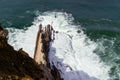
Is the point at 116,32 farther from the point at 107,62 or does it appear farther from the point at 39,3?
the point at 39,3

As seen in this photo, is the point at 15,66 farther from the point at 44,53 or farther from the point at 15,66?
the point at 44,53

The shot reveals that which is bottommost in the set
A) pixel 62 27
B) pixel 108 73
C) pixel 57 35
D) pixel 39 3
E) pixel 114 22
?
pixel 108 73

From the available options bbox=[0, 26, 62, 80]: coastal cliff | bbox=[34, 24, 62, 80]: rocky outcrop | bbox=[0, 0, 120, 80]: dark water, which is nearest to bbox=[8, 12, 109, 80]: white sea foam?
bbox=[0, 0, 120, 80]: dark water

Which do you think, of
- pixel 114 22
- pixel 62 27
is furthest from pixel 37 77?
pixel 114 22

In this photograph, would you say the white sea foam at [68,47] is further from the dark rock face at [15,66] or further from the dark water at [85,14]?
the dark rock face at [15,66]

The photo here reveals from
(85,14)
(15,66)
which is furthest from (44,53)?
(85,14)

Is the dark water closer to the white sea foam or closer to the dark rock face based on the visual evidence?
the white sea foam

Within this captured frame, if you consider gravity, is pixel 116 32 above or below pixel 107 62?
above
